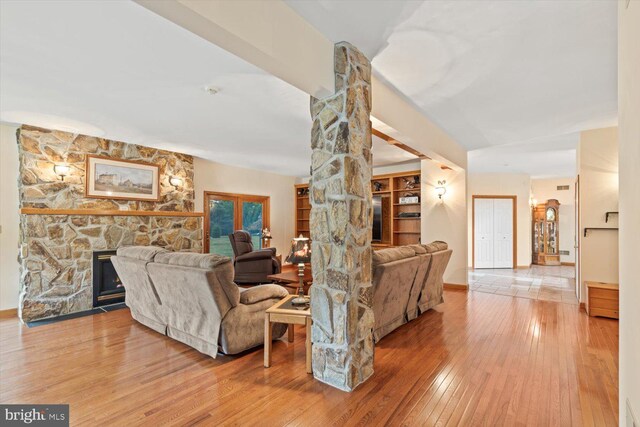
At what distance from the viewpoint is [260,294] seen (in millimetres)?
3111

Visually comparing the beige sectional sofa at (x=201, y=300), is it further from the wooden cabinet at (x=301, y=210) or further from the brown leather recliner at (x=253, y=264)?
the wooden cabinet at (x=301, y=210)

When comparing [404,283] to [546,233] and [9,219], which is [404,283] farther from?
[546,233]

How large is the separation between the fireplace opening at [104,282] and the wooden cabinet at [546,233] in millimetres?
10456

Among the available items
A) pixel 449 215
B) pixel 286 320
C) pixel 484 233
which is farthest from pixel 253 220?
pixel 484 233

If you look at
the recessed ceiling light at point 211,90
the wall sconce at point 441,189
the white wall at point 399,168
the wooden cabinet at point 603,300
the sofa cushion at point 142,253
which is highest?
the recessed ceiling light at point 211,90

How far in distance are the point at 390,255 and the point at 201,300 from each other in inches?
73.7

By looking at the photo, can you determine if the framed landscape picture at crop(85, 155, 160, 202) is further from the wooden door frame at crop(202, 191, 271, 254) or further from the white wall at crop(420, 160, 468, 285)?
the white wall at crop(420, 160, 468, 285)

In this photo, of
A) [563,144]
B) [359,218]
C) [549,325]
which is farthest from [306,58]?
[563,144]

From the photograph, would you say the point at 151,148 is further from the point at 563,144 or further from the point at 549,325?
the point at 563,144

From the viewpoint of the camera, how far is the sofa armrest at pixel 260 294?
9.82ft

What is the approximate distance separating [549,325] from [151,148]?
660 centimetres

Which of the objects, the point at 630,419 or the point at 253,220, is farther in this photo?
the point at 253,220

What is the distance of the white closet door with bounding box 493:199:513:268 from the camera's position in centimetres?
843

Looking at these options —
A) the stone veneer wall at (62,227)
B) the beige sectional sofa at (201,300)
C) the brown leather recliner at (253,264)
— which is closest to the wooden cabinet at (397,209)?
the brown leather recliner at (253,264)
